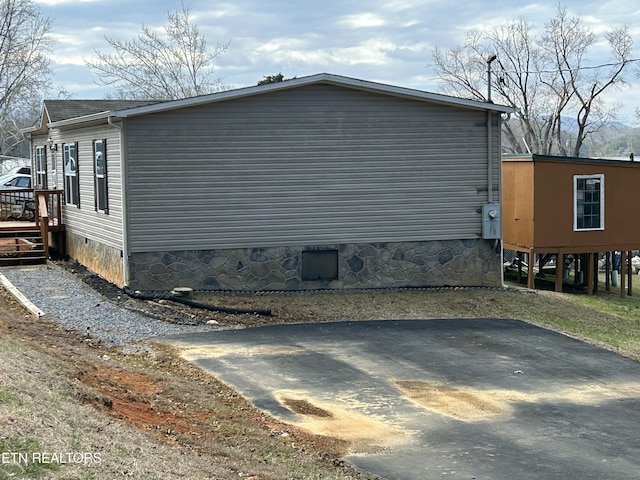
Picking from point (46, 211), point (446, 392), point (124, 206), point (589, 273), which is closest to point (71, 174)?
point (46, 211)

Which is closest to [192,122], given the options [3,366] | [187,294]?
[187,294]

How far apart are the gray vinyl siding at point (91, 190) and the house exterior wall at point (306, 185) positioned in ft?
2.66

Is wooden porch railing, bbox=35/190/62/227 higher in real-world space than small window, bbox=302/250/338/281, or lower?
higher

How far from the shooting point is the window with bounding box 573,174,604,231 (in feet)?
75.3

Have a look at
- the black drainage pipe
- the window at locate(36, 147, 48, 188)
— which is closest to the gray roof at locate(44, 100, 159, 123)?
the window at locate(36, 147, 48, 188)

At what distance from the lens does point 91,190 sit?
2067cm

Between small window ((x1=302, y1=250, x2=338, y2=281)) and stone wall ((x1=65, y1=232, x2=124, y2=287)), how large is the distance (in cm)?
367

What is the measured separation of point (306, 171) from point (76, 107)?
9.65m

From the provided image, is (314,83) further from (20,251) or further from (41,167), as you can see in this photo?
(41,167)

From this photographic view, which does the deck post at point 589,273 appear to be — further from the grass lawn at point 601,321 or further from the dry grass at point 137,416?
the dry grass at point 137,416

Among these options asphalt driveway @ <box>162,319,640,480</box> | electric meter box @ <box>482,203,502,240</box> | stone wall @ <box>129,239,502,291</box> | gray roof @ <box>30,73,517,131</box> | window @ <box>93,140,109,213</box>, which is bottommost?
asphalt driveway @ <box>162,319,640,480</box>

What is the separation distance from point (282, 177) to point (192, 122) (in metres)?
2.09

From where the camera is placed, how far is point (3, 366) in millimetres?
8695

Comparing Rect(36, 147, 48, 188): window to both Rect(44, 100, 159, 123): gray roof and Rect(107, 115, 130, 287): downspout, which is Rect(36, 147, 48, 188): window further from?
Rect(107, 115, 130, 287): downspout
